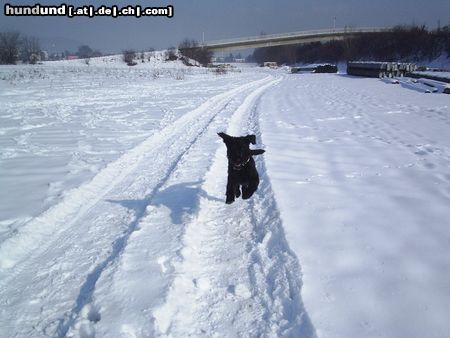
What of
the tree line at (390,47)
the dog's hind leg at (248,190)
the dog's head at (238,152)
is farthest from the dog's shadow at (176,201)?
the tree line at (390,47)

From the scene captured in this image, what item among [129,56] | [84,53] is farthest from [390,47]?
[84,53]

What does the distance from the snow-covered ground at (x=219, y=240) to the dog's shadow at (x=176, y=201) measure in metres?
0.03

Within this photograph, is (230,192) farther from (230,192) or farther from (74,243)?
(74,243)

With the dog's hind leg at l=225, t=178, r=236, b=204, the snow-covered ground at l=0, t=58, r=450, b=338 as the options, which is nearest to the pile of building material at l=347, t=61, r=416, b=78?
the snow-covered ground at l=0, t=58, r=450, b=338

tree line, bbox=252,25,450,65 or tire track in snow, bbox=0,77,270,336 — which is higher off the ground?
tree line, bbox=252,25,450,65

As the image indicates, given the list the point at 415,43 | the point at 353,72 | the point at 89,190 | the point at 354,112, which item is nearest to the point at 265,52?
the point at 415,43

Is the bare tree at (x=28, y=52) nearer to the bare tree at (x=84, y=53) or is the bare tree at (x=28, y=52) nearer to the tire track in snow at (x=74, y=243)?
the bare tree at (x=84, y=53)

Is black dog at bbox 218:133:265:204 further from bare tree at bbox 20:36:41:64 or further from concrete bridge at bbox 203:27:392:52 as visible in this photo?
concrete bridge at bbox 203:27:392:52

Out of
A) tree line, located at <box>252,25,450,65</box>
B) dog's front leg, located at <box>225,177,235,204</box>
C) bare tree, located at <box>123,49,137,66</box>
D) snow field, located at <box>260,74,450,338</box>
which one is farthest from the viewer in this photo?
bare tree, located at <box>123,49,137,66</box>

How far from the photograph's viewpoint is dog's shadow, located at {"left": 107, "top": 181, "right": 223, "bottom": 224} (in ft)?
14.3

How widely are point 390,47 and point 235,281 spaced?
7149cm

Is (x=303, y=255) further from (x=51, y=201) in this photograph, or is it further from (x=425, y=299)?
(x=51, y=201)

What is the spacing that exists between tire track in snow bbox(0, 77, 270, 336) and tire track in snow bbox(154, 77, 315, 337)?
29.5 inches

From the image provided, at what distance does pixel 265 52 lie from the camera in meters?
137
